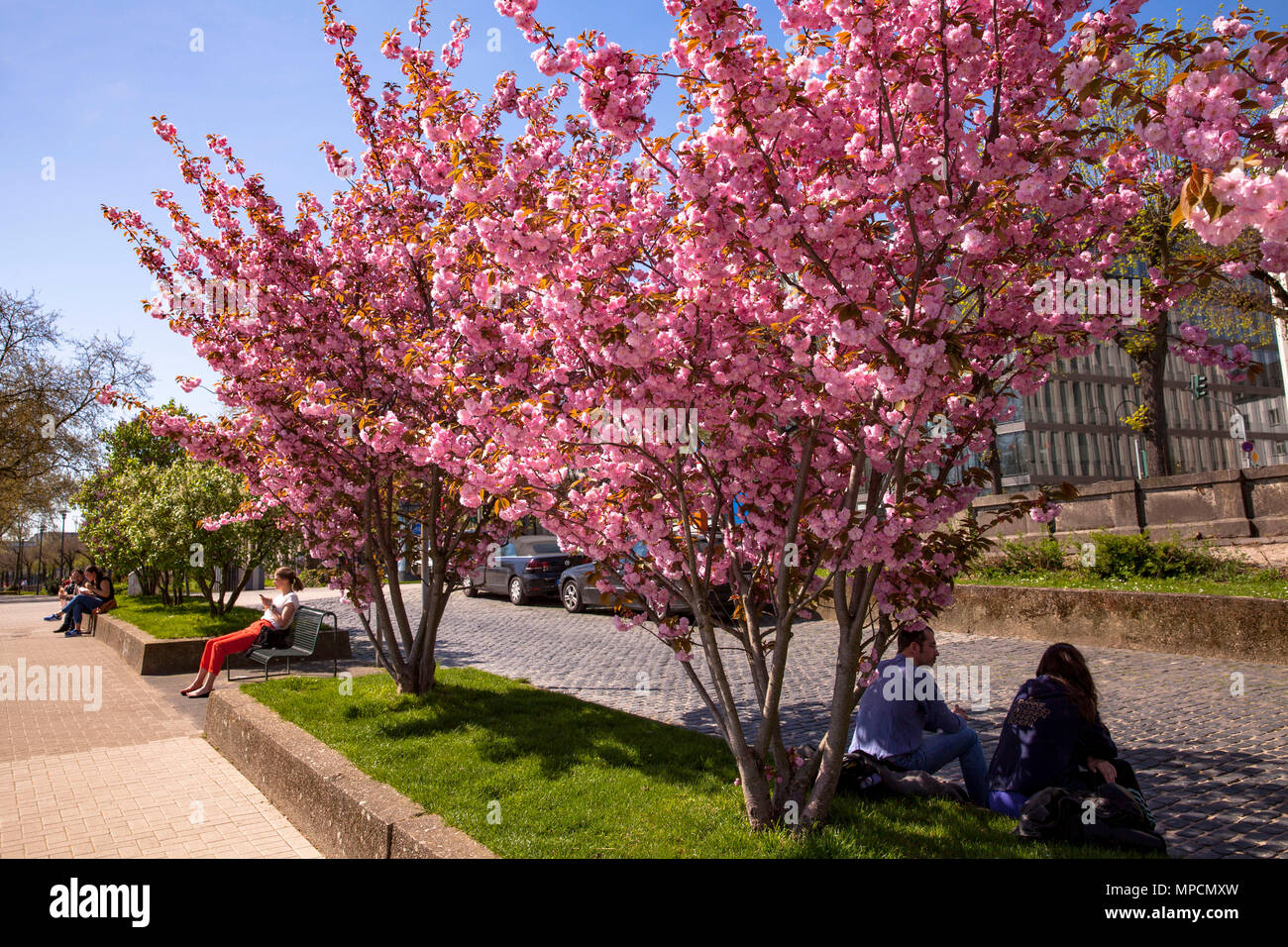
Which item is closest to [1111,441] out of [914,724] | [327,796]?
[914,724]

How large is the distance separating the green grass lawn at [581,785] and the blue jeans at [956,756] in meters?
0.38

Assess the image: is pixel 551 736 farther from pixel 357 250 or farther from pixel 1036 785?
pixel 357 250

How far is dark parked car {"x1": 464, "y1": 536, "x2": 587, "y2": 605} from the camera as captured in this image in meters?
20.8

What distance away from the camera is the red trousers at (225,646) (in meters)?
10.4

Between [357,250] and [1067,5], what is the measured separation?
5.98 m

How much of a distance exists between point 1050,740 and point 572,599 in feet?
49.7

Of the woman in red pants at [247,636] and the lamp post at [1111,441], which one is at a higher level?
the lamp post at [1111,441]

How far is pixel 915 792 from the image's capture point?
510cm

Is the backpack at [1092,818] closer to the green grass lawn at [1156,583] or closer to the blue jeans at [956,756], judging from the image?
the blue jeans at [956,756]

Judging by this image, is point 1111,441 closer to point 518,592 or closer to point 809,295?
point 518,592

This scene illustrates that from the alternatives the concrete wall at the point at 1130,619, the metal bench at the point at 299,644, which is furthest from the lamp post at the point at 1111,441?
the metal bench at the point at 299,644

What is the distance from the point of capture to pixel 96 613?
19375mm

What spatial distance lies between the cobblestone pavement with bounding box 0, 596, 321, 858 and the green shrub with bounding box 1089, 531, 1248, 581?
508 inches

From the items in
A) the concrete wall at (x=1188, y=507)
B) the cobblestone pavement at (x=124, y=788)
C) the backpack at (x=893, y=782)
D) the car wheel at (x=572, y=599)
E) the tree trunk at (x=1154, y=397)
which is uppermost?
the tree trunk at (x=1154, y=397)
